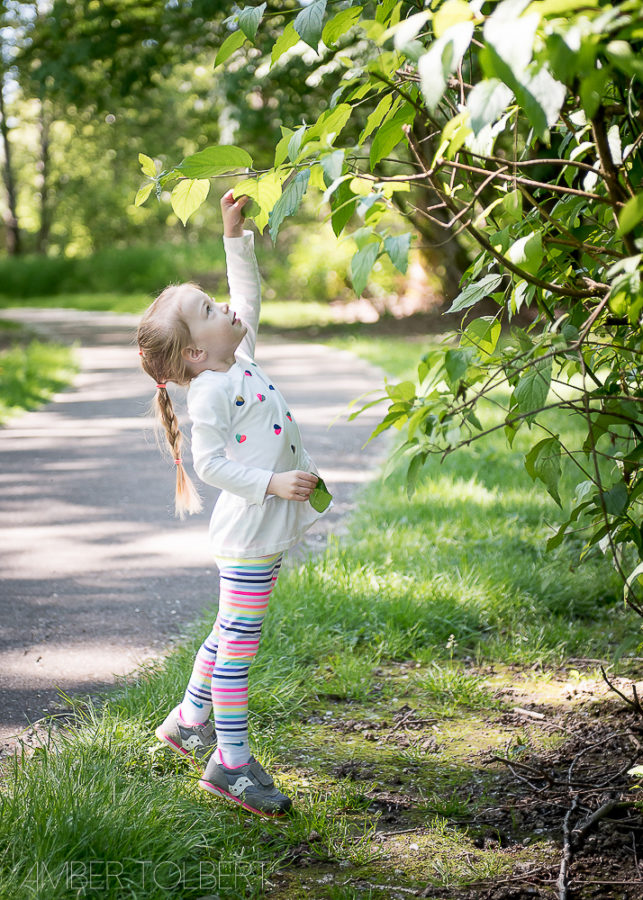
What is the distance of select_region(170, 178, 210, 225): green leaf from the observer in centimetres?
192

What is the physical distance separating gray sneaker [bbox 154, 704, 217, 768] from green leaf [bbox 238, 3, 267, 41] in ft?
5.85

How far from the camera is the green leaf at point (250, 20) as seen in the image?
166 centimetres

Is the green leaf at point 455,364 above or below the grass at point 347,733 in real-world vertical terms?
above

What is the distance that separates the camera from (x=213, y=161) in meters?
1.72

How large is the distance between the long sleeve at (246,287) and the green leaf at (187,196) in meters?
0.61

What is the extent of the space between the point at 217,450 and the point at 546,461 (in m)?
0.82

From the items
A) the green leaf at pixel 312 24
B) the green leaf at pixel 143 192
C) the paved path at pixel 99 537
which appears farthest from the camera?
the paved path at pixel 99 537

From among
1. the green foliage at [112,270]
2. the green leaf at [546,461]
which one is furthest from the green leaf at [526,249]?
the green foliage at [112,270]

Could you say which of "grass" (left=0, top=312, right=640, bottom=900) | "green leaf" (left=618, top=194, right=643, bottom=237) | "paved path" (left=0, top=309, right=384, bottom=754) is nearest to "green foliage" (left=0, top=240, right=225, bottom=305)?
"paved path" (left=0, top=309, right=384, bottom=754)

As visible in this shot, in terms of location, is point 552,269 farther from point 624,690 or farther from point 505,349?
point 624,690

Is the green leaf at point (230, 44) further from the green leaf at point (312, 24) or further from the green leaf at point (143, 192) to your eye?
the green leaf at point (143, 192)

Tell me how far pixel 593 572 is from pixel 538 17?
3131mm

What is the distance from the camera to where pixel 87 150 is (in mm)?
35375

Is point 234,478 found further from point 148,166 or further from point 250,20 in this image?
point 250,20
